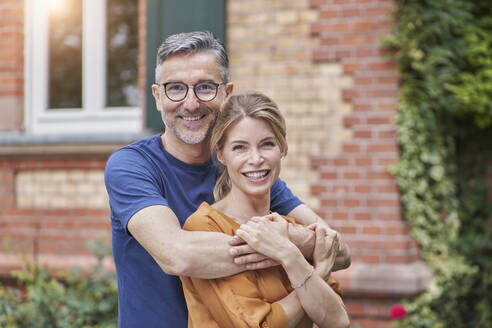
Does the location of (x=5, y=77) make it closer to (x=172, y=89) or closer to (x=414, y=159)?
(x=414, y=159)

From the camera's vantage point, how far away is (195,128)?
7.80 ft

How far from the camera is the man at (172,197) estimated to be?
205cm

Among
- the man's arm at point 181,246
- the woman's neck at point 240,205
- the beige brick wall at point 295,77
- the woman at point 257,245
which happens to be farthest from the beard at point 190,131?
the beige brick wall at point 295,77

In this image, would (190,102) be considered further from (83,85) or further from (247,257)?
(83,85)

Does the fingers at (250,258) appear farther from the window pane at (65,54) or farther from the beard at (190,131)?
the window pane at (65,54)

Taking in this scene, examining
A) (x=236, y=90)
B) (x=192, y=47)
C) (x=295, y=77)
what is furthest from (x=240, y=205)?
(x=295, y=77)

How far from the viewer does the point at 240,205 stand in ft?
7.49

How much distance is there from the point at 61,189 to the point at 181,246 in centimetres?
378

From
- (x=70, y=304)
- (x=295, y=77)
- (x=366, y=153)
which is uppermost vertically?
(x=295, y=77)

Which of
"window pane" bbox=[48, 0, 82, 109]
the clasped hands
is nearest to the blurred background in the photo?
"window pane" bbox=[48, 0, 82, 109]

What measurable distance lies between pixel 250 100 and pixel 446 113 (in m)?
3.33

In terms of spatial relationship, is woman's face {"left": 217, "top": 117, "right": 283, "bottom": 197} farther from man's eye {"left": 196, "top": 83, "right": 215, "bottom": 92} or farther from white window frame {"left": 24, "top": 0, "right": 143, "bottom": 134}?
white window frame {"left": 24, "top": 0, "right": 143, "bottom": 134}

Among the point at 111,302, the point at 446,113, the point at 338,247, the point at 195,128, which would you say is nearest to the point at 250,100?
the point at 195,128

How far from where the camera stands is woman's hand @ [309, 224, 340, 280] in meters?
2.17
